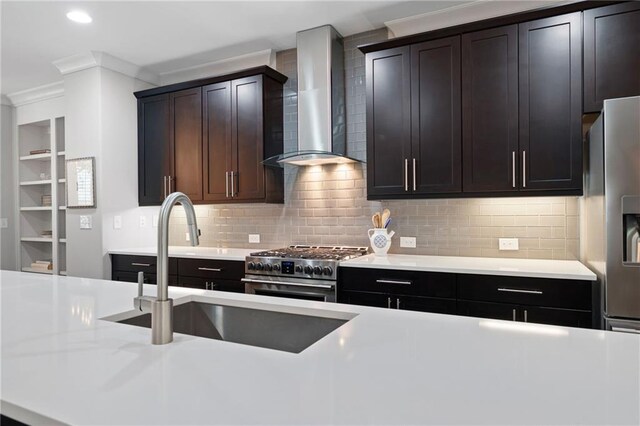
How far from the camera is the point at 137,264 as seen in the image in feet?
12.7

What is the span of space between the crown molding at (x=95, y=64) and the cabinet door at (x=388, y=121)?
2.55 m

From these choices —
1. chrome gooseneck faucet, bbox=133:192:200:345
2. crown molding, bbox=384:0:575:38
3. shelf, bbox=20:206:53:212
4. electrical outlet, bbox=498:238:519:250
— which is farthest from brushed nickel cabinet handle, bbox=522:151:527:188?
shelf, bbox=20:206:53:212

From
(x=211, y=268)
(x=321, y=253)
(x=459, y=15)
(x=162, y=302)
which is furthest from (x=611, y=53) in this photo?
(x=211, y=268)

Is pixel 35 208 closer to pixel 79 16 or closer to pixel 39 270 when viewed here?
pixel 39 270

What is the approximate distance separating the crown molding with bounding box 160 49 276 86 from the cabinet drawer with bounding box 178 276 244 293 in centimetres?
208

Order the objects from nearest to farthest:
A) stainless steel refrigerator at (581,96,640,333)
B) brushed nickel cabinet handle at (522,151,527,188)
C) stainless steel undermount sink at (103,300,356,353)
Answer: stainless steel undermount sink at (103,300,356,353)
stainless steel refrigerator at (581,96,640,333)
brushed nickel cabinet handle at (522,151,527,188)

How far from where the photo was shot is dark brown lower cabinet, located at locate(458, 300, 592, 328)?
2.27 m

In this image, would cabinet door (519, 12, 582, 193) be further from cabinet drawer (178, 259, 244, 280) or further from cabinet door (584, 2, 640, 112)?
cabinet drawer (178, 259, 244, 280)

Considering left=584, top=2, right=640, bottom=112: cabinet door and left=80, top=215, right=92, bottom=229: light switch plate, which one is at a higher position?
left=584, top=2, right=640, bottom=112: cabinet door

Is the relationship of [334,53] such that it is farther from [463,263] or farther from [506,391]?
[506,391]

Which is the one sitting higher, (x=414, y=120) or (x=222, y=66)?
(x=222, y=66)

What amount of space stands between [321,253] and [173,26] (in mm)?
2220

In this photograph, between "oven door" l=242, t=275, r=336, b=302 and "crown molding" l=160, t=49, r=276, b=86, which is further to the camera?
"crown molding" l=160, t=49, r=276, b=86

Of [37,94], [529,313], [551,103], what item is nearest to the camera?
[529,313]
